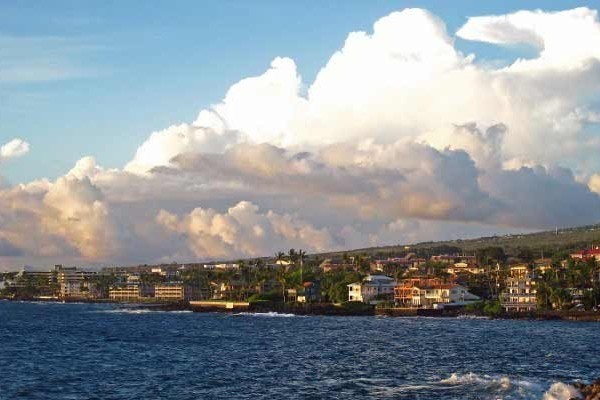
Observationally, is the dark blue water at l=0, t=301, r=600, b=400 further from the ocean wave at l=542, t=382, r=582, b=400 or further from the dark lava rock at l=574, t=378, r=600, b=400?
the dark lava rock at l=574, t=378, r=600, b=400

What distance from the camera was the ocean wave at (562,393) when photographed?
70.4m

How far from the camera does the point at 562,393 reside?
71.7 m

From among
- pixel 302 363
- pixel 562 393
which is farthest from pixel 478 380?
pixel 302 363

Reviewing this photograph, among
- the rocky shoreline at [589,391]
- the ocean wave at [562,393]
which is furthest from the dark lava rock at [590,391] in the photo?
the ocean wave at [562,393]

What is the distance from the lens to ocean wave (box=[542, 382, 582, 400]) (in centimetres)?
7044

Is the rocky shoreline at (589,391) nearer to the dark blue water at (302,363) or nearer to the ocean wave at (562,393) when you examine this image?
the ocean wave at (562,393)

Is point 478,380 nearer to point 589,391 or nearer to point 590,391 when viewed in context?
point 589,391

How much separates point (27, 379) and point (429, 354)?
51.8 meters

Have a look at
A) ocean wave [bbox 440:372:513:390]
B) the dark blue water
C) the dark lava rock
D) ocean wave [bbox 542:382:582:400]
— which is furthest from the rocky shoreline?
ocean wave [bbox 440:372:513:390]

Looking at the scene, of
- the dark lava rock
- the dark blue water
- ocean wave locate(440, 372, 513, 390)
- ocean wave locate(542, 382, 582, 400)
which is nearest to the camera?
the dark lava rock

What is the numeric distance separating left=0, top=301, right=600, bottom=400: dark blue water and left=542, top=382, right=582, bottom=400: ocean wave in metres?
0.34

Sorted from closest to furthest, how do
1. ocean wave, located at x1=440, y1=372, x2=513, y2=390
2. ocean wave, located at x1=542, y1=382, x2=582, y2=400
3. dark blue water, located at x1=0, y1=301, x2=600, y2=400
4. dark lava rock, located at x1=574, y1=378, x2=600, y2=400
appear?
dark lava rock, located at x1=574, y1=378, x2=600, y2=400 < ocean wave, located at x1=542, y1=382, x2=582, y2=400 < dark blue water, located at x1=0, y1=301, x2=600, y2=400 < ocean wave, located at x1=440, y1=372, x2=513, y2=390

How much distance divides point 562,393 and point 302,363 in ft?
128

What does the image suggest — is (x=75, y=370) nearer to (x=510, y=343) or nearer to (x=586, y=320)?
(x=510, y=343)
